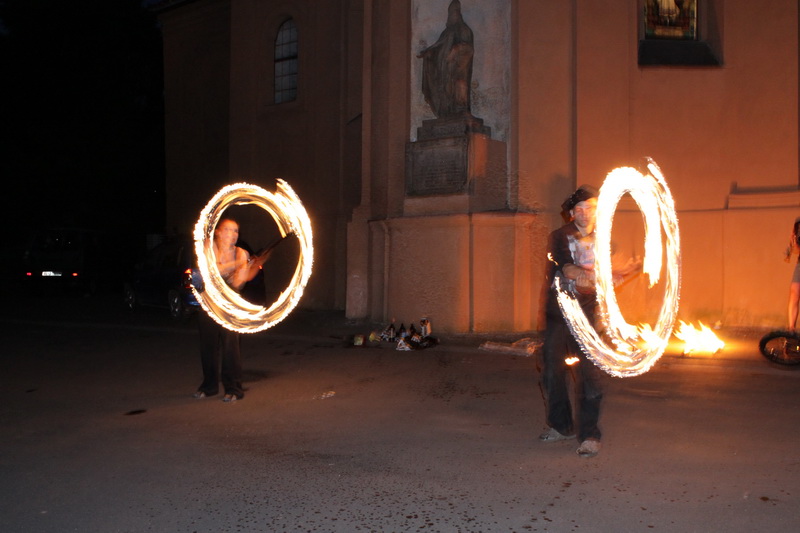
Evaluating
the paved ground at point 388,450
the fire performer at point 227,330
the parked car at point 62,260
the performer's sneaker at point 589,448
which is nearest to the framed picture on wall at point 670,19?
the paved ground at point 388,450

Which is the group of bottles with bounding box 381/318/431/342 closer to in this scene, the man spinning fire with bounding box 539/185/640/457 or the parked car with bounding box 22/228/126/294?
the man spinning fire with bounding box 539/185/640/457

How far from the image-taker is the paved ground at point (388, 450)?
502 cm

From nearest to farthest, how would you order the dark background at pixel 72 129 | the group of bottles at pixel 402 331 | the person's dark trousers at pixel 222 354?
the person's dark trousers at pixel 222 354 < the group of bottles at pixel 402 331 < the dark background at pixel 72 129

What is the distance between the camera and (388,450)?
258 inches

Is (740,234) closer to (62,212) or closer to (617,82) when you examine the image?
(617,82)

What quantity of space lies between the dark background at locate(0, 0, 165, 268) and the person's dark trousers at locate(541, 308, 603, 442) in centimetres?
3381

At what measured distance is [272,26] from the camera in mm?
20984

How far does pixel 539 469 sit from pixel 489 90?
31.1ft

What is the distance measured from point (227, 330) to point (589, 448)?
4114mm

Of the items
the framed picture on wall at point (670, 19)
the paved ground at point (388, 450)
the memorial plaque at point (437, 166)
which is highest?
the framed picture on wall at point (670, 19)

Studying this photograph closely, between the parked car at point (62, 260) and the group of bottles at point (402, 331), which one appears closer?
the group of bottles at point (402, 331)

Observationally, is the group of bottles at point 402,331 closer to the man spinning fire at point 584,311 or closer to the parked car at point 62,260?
the man spinning fire at point 584,311

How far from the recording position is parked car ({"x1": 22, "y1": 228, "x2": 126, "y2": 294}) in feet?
79.1

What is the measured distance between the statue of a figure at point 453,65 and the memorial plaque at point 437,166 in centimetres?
57
